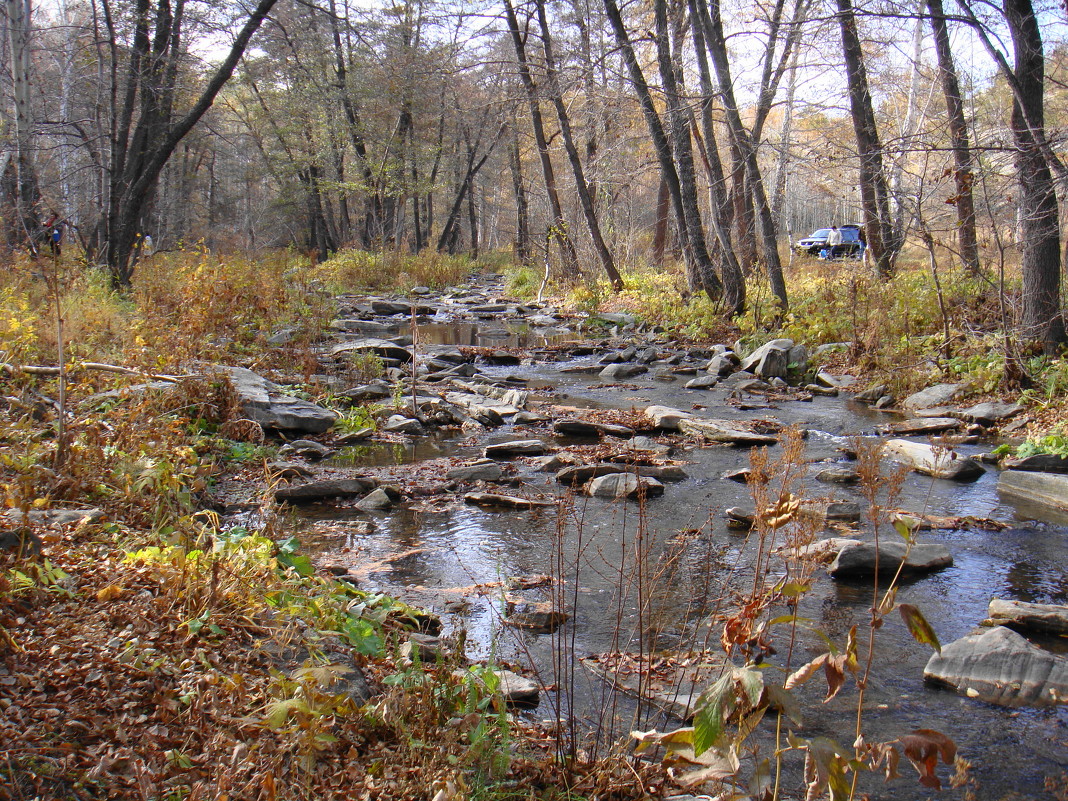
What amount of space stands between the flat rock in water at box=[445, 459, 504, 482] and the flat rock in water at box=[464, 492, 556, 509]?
50 cm

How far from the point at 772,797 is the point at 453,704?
113 centimetres

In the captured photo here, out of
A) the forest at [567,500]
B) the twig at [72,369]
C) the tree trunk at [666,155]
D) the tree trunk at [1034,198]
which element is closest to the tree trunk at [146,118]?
the forest at [567,500]

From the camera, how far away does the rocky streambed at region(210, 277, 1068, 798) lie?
3.15 meters

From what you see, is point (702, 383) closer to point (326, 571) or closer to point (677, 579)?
point (677, 579)

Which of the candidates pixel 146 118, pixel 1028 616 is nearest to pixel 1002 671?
pixel 1028 616

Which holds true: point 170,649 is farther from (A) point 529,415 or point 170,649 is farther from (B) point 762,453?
(A) point 529,415

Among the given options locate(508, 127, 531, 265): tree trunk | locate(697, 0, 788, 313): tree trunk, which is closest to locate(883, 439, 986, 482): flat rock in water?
locate(697, 0, 788, 313): tree trunk

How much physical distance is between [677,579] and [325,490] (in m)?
2.90

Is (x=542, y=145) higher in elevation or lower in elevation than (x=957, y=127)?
higher

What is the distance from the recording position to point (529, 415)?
8.98 metres

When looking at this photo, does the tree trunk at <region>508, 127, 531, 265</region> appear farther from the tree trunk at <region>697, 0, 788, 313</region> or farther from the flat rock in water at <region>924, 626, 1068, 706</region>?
the flat rock in water at <region>924, 626, 1068, 706</region>

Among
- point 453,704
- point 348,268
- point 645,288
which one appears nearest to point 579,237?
point 645,288

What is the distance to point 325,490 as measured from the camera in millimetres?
6141

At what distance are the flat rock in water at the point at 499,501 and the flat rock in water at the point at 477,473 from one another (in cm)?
50
